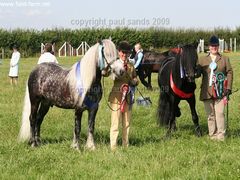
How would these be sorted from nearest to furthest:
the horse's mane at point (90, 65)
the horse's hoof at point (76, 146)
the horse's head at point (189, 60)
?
the horse's mane at point (90, 65) → the horse's hoof at point (76, 146) → the horse's head at point (189, 60)

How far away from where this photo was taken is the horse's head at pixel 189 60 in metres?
7.91

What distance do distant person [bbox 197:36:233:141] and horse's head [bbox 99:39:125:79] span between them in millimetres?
1858

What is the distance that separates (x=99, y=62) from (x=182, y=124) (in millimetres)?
3943

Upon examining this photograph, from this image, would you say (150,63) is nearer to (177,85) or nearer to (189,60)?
(177,85)

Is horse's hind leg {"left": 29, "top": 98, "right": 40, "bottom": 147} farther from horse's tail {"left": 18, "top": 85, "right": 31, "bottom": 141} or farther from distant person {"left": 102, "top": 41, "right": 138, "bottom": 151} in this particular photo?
distant person {"left": 102, "top": 41, "right": 138, "bottom": 151}

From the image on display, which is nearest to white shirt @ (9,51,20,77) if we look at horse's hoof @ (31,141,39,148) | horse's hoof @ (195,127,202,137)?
horse's hoof @ (31,141,39,148)

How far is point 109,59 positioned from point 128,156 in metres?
1.58

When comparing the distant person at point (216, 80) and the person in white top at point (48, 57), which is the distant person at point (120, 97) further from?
the person in white top at point (48, 57)

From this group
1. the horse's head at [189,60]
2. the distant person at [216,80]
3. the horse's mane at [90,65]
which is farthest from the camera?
the distant person at [216,80]

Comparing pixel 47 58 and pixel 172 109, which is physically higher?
pixel 47 58

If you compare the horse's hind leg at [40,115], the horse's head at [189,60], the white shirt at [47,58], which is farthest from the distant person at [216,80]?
the white shirt at [47,58]

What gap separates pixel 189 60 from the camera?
7.95 metres

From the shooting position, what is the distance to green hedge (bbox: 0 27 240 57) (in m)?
51.8

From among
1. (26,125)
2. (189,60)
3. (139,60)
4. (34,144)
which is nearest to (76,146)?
(34,144)
